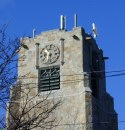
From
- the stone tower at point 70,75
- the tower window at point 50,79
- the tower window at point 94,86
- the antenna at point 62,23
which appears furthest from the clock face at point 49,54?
the tower window at point 94,86

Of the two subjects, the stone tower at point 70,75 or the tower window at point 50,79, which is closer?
the stone tower at point 70,75

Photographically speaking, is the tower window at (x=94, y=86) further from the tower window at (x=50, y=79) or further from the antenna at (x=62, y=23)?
the antenna at (x=62, y=23)

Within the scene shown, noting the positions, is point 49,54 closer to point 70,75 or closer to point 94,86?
point 70,75

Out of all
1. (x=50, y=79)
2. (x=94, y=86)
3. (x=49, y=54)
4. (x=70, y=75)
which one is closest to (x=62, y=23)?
(x=49, y=54)

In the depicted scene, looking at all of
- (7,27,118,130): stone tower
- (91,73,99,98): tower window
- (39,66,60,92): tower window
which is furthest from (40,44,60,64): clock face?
(91,73,99,98): tower window

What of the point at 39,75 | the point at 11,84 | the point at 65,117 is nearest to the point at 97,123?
the point at 65,117

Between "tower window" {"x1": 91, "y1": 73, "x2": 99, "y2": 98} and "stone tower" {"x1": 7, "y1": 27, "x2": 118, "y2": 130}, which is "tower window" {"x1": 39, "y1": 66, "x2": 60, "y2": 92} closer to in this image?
"stone tower" {"x1": 7, "y1": 27, "x2": 118, "y2": 130}

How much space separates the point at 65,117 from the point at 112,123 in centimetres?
601

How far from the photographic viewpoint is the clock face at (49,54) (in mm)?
45656

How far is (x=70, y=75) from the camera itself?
45219mm

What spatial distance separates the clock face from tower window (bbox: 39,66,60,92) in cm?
60

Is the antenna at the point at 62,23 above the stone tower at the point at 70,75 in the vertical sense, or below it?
above

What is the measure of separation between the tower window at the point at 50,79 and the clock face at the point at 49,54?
60cm

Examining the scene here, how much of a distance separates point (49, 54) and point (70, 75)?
2311mm
